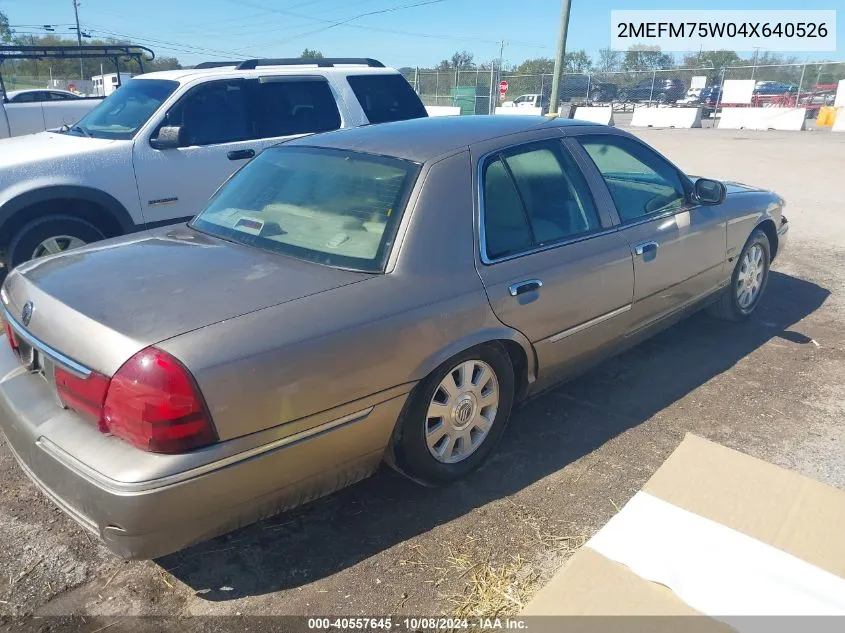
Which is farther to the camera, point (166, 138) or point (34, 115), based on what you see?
point (34, 115)

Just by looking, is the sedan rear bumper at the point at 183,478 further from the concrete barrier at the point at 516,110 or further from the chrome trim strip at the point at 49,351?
the concrete barrier at the point at 516,110

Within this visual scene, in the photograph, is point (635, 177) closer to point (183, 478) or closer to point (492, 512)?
point (492, 512)

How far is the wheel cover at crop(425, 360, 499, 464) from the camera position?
2875 mm

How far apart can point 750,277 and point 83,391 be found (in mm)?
4604

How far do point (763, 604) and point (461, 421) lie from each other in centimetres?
142

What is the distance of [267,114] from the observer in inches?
247

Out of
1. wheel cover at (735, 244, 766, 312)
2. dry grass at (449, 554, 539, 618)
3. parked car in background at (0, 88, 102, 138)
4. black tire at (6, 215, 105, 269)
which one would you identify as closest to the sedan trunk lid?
dry grass at (449, 554, 539, 618)

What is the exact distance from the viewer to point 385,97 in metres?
7.01

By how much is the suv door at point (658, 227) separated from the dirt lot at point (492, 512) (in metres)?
0.54

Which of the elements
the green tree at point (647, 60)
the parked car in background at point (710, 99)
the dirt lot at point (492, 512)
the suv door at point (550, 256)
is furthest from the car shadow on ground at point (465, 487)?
the green tree at point (647, 60)

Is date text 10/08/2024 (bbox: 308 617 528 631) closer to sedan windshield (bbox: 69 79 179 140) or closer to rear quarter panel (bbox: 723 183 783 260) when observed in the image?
rear quarter panel (bbox: 723 183 783 260)

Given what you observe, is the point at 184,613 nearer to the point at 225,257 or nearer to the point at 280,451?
the point at 280,451

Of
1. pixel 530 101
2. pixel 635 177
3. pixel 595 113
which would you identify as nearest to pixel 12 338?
pixel 635 177

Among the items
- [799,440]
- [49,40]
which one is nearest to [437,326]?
[799,440]
